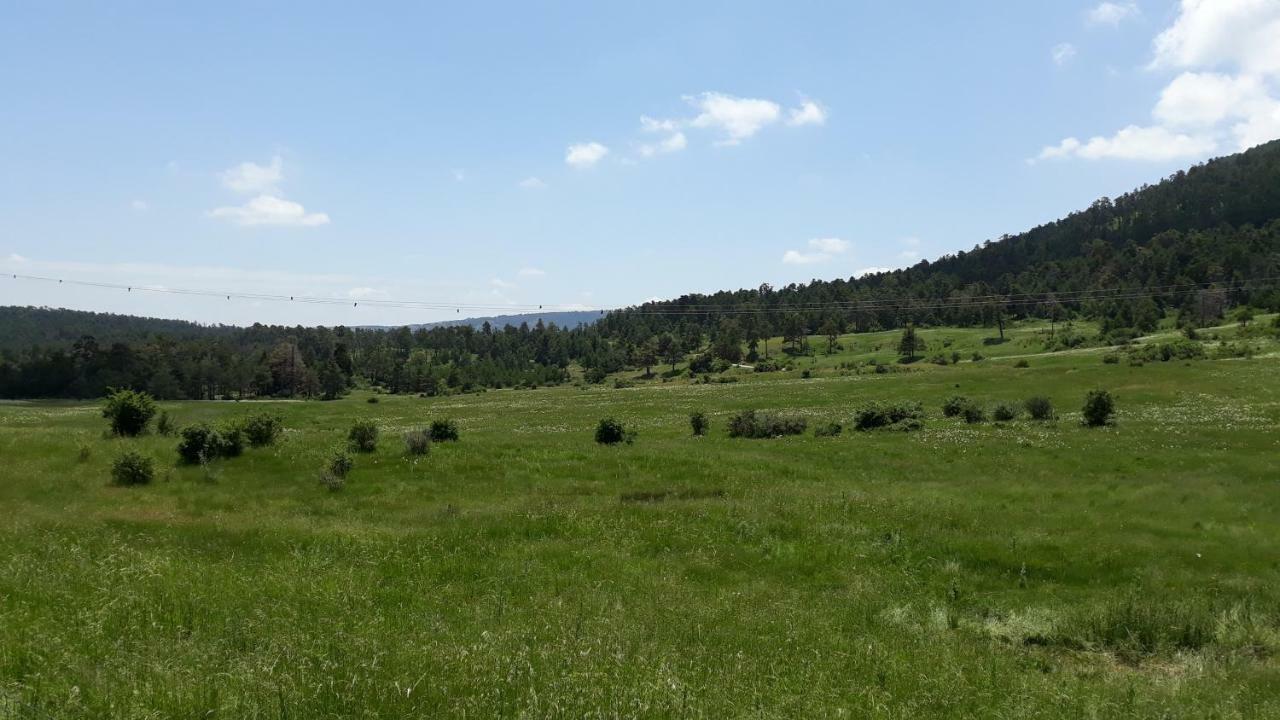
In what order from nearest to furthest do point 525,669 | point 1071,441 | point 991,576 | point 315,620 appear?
point 525,669
point 315,620
point 991,576
point 1071,441

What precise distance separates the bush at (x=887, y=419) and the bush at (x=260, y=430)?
39.7m

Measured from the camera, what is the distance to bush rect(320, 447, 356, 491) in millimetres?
28016

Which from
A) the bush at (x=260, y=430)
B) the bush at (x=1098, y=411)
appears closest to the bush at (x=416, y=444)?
Answer: the bush at (x=260, y=430)

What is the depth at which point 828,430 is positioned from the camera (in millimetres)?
49656

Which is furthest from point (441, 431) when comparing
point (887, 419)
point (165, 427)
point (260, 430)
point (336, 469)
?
point (887, 419)

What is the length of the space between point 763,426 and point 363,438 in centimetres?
2833

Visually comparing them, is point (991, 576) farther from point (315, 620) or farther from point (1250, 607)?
point (315, 620)

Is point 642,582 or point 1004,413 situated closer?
point 642,582

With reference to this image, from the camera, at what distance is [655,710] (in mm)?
7520

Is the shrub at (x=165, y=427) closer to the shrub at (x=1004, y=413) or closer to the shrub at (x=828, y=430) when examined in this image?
the shrub at (x=828, y=430)

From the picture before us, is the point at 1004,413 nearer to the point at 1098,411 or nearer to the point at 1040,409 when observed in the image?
the point at 1040,409

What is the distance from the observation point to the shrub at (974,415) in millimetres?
53622

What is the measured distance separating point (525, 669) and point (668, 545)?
1195 centimetres

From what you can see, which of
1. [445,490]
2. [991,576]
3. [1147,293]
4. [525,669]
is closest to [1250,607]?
[991,576]
